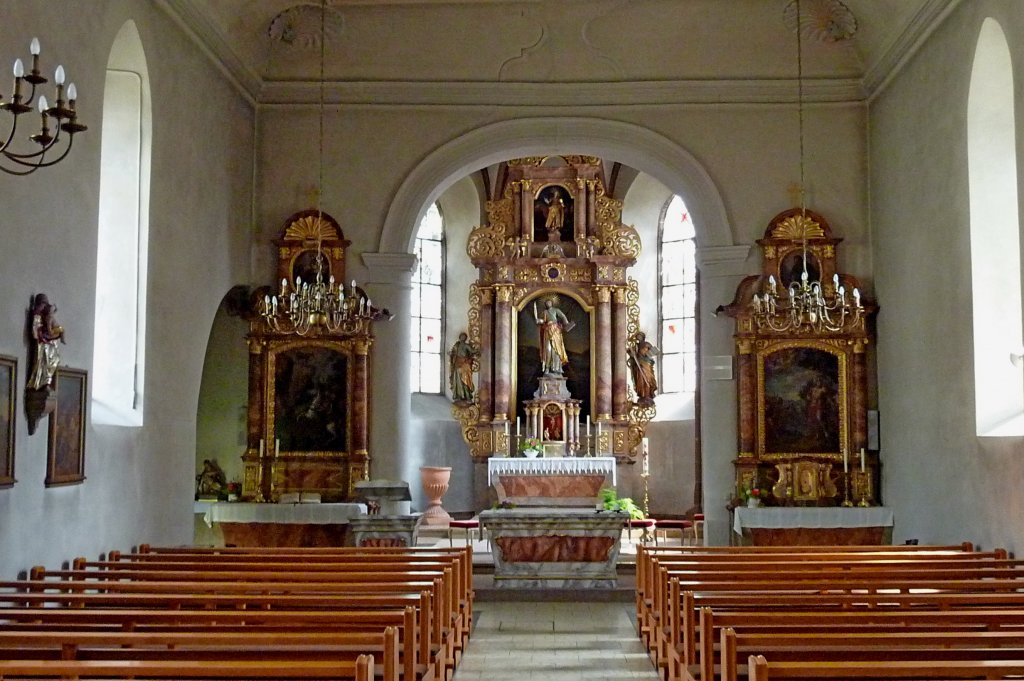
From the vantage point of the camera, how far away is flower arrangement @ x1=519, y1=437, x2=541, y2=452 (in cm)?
1762

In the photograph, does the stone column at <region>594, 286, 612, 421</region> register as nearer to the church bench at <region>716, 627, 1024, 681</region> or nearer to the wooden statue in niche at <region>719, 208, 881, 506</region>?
the wooden statue in niche at <region>719, 208, 881, 506</region>

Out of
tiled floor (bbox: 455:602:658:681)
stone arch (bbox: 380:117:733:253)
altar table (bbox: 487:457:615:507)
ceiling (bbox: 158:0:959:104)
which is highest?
ceiling (bbox: 158:0:959:104)

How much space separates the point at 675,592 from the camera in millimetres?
6562

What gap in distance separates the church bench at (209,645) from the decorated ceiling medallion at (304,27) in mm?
9159

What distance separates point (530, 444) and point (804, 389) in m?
5.91

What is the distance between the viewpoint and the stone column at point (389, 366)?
43.3 ft

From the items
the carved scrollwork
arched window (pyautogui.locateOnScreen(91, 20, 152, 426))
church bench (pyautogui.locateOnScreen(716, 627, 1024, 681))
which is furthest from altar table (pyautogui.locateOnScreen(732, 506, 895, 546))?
the carved scrollwork

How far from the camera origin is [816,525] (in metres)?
11.9

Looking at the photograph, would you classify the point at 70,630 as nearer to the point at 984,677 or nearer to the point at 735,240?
the point at 984,677

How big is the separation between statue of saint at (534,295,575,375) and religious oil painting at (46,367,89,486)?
11223mm

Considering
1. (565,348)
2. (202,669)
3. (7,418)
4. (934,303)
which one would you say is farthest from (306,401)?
(202,669)

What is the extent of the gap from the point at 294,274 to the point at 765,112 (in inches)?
225

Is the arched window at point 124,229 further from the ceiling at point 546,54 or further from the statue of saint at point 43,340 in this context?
the ceiling at point 546,54

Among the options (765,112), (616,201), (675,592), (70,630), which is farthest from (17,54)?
(616,201)
